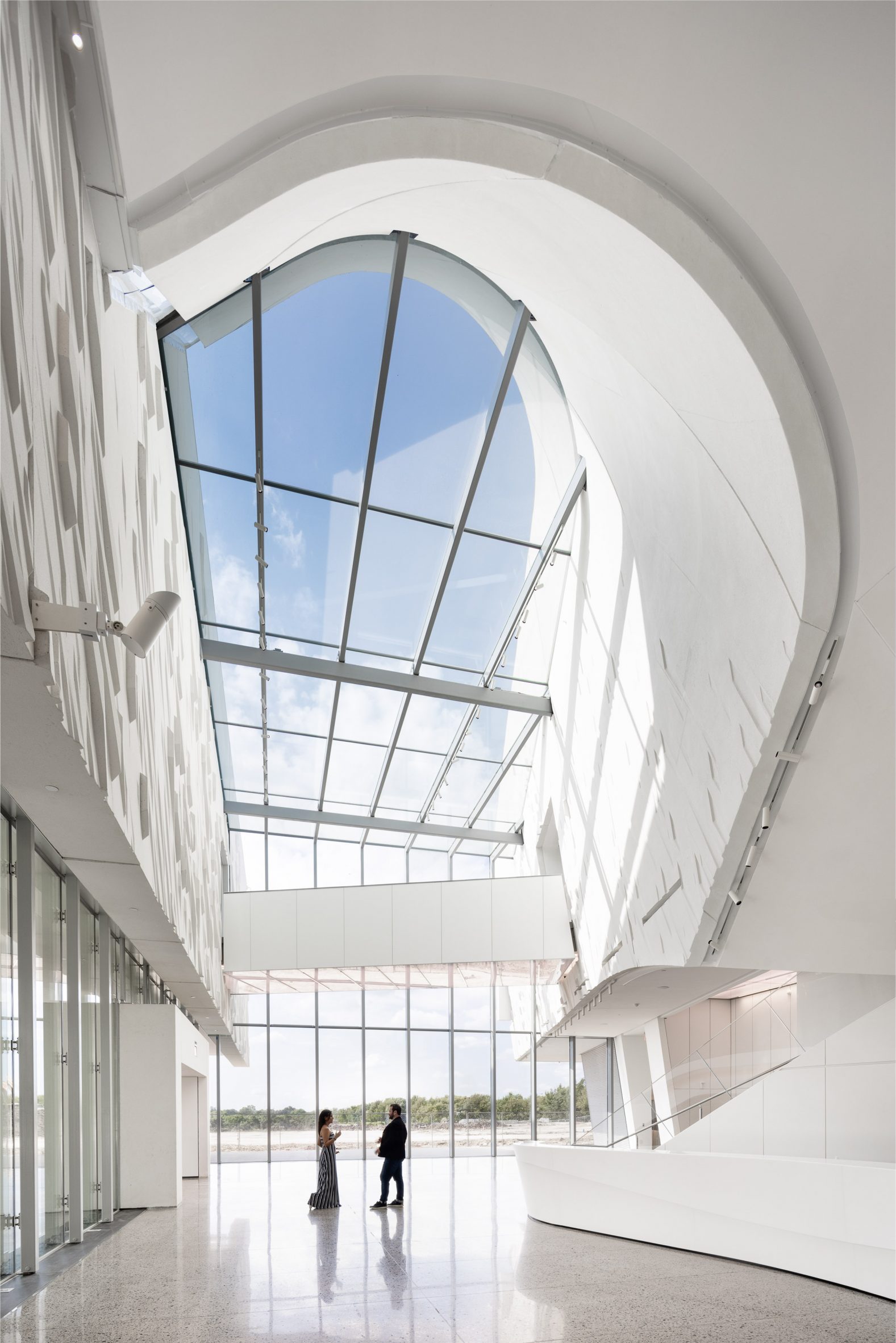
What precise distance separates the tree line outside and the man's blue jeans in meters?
15.8

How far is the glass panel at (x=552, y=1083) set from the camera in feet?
96.8

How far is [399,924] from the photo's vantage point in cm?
2400

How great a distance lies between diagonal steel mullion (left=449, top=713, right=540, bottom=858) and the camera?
22.3 m

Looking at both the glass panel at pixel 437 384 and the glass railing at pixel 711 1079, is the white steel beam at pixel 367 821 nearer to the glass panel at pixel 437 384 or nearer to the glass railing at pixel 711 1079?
the glass panel at pixel 437 384

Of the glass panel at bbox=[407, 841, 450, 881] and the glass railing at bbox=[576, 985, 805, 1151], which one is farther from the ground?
the glass panel at bbox=[407, 841, 450, 881]

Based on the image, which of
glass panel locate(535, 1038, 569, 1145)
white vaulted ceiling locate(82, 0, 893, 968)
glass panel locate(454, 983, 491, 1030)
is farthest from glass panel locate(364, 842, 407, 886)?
white vaulted ceiling locate(82, 0, 893, 968)

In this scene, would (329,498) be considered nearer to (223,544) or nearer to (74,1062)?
(223,544)

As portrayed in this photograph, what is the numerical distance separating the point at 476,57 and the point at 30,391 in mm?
3090

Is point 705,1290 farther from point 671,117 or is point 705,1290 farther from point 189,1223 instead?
point 671,117

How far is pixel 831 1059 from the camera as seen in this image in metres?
11.0

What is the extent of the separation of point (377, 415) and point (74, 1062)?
8653 millimetres

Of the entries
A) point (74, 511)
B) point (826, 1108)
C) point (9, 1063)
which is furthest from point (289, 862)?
point (74, 511)

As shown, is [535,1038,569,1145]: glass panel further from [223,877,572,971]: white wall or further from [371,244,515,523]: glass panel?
[371,244,515,523]: glass panel

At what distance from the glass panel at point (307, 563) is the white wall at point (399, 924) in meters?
8.60
